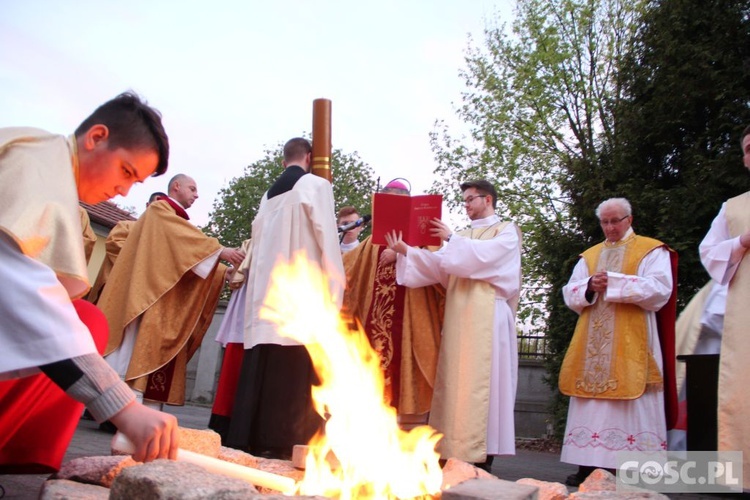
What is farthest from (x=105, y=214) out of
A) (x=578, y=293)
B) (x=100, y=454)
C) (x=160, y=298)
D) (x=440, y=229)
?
(x=100, y=454)

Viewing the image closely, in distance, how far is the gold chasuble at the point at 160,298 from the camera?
598 cm

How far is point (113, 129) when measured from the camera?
2240 millimetres

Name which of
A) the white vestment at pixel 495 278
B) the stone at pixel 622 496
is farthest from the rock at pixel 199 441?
the white vestment at pixel 495 278

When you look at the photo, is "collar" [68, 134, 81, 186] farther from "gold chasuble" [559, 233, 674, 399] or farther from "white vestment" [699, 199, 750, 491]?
"gold chasuble" [559, 233, 674, 399]

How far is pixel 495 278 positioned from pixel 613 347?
102cm

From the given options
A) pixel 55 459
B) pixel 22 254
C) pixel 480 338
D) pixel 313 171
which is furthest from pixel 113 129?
pixel 480 338

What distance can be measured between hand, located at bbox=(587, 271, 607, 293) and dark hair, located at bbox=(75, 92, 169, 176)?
4.02 meters

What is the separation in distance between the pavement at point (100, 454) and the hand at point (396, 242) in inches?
73.1

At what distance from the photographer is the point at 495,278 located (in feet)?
18.5

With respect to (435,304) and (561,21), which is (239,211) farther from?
(435,304)

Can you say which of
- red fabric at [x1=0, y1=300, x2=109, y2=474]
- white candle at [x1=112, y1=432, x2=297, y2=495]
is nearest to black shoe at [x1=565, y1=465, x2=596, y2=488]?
white candle at [x1=112, y1=432, x2=297, y2=495]

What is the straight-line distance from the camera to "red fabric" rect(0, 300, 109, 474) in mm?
2303

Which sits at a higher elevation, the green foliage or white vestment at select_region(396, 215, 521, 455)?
the green foliage

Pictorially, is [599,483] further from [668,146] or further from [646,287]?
[668,146]
